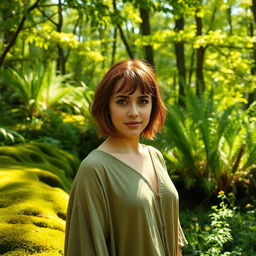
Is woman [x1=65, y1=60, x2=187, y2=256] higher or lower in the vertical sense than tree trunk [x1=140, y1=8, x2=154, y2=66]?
lower

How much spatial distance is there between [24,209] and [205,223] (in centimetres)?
276

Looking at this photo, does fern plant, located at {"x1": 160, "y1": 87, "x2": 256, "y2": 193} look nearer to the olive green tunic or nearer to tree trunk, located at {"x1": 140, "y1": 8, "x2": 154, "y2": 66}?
tree trunk, located at {"x1": 140, "y1": 8, "x2": 154, "y2": 66}

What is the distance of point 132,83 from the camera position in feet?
4.64

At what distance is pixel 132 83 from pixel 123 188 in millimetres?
430

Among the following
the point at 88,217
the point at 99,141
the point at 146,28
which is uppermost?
the point at 146,28

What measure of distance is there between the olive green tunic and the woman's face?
0.14 meters

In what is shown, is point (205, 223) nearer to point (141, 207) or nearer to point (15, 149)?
point (15, 149)

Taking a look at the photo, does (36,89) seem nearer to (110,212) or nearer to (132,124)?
(132,124)

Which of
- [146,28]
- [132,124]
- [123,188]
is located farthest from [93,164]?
[146,28]

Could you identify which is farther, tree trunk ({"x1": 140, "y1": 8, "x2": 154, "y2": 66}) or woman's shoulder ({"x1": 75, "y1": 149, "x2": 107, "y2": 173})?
tree trunk ({"x1": 140, "y1": 8, "x2": 154, "y2": 66})

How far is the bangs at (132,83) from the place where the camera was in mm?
1407

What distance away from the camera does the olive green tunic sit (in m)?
1.28

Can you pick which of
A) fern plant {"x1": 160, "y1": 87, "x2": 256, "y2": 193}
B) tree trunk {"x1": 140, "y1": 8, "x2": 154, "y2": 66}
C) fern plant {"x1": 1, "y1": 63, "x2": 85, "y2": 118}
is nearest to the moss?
fern plant {"x1": 160, "y1": 87, "x2": 256, "y2": 193}

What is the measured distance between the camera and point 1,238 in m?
1.79
